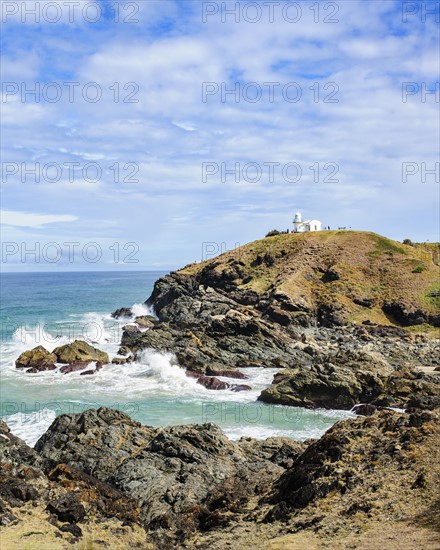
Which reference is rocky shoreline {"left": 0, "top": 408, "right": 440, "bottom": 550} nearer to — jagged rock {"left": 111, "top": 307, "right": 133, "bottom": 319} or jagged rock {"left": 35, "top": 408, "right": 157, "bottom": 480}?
jagged rock {"left": 35, "top": 408, "right": 157, "bottom": 480}

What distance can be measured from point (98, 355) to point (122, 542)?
115 feet

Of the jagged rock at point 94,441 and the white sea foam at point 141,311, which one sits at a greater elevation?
the white sea foam at point 141,311

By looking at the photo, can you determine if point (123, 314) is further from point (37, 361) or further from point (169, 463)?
point (169, 463)

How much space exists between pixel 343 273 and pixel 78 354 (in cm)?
4358

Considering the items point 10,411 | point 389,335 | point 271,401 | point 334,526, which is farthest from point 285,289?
point 334,526

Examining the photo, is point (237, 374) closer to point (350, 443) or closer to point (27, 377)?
point (27, 377)

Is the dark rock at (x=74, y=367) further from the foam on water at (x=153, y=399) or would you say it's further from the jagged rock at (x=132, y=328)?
the jagged rock at (x=132, y=328)

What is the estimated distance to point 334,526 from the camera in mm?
13266

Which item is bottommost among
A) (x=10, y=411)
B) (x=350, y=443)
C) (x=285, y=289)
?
(x=10, y=411)

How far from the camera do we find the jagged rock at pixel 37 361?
4453 cm

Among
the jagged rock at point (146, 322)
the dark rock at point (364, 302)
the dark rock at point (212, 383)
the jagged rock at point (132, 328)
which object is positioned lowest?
the dark rock at point (212, 383)

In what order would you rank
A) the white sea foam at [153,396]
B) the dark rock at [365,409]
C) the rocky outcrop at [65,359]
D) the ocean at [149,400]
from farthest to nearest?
the rocky outcrop at [65,359], the dark rock at [365,409], the ocean at [149,400], the white sea foam at [153,396]

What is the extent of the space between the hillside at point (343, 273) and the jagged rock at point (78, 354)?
28245 millimetres

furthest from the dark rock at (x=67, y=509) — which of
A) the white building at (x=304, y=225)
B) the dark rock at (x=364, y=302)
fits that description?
the white building at (x=304, y=225)
